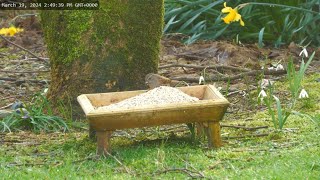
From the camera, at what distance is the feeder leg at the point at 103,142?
14.9ft

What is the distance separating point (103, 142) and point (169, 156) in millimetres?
390

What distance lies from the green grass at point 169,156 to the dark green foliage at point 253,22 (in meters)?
3.45

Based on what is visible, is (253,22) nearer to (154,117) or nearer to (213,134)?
(213,134)

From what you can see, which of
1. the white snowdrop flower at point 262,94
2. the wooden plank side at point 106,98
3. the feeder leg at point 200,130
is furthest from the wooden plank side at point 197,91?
the white snowdrop flower at point 262,94

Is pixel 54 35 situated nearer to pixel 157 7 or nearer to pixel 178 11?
pixel 157 7

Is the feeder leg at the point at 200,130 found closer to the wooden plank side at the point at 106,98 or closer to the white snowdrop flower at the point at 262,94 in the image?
the wooden plank side at the point at 106,98

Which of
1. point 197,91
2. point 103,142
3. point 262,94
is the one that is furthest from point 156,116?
point 262,94

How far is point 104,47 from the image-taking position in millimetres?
5438

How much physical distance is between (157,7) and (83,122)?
971 mm

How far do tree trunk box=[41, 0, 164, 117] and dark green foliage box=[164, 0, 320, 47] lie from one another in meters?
3.14

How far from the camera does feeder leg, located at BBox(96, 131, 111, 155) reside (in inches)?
179

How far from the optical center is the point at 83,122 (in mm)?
5590

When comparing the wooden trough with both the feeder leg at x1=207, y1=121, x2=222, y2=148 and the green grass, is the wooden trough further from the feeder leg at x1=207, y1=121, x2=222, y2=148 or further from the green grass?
the green grass

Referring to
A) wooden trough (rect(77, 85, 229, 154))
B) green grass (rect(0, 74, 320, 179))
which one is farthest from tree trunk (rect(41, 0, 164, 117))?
wooden trough (rect(77, 85, 229, 154))
